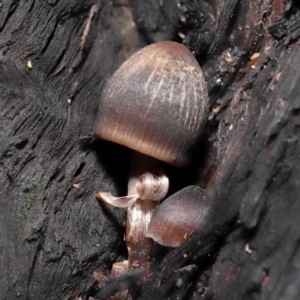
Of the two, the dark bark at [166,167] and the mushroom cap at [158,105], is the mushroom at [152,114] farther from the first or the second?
the dark bark at [166,167]

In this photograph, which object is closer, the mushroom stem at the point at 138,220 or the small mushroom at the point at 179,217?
the small mushroom at the point at 179,217

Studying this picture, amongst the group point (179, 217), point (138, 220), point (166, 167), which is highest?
point (179, 217)

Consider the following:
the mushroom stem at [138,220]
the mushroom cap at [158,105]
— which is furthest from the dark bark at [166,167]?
the mushroom cap at [158,105]

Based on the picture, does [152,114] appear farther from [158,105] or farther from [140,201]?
[140,201]

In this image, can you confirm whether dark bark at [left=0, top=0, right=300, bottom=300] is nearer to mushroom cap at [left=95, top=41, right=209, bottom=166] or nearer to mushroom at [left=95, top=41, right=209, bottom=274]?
mushroom at [left=95, top=41, right=209, bottom=274]

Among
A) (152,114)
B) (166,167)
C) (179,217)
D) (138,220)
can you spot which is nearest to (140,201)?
(138,220)

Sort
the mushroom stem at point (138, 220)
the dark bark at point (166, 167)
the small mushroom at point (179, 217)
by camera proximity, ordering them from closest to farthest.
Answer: the dark bark at point (166, 167), the small mushroom at point (179, 217), the mushroom stem at point (138, 220)

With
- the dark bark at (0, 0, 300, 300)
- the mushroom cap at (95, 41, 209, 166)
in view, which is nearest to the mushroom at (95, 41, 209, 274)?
the mushroom cap at (95, 41, 209, 166)
